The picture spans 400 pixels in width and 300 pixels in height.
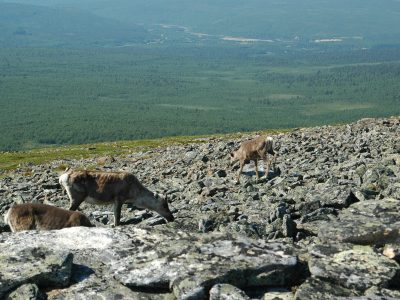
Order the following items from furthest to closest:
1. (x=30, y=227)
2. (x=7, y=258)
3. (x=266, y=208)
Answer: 1. (x=266, y=208)
2. (x=30, y=227)
3. (x=7, y=258)

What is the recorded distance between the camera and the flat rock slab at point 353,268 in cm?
1078

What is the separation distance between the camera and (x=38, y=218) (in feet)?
54.7

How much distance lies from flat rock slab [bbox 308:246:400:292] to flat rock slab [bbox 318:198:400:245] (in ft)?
2.55

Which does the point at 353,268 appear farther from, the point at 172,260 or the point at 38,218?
the point at 38,218

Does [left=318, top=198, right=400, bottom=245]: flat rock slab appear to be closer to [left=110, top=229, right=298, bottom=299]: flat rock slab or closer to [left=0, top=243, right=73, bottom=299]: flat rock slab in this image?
[left=110, top=229, right=298, bottom=299]: flat rock slab

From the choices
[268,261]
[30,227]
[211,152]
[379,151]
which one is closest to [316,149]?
[379,151]

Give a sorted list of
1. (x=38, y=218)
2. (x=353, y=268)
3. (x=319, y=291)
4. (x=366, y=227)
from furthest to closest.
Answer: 1. (x=38, y=218)
2. (x=366, y=227)
3. (x=353, y=268)
4. (x=319, y=291)

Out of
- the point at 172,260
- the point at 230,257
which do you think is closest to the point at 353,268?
the point at 230,257

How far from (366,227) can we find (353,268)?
6.25 feet

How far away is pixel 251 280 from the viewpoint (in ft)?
36.3

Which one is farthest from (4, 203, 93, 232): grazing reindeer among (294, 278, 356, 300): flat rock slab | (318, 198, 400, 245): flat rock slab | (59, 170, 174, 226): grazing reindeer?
(294, 278, 356, 300): flat rock slab

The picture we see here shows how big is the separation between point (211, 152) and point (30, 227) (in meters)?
25.3

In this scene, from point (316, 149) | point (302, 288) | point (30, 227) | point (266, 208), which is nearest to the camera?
point (302, 288)

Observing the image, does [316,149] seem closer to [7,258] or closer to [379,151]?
[379,151]
